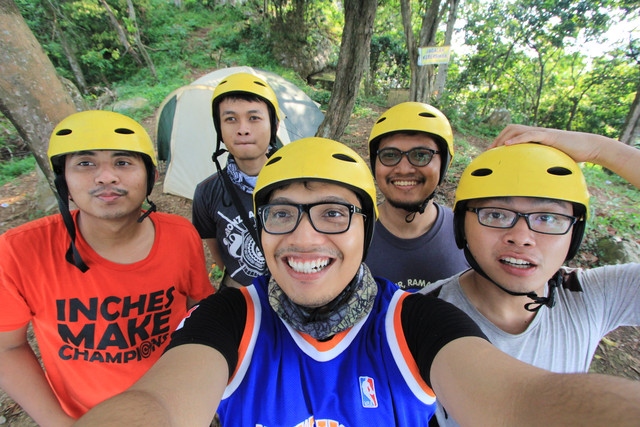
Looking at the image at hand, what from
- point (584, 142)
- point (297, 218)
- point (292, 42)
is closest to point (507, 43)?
point (292, 42)

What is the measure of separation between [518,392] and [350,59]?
4.20 m

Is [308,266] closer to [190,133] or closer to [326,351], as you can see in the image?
[326,351]

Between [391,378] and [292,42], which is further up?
[292,42]

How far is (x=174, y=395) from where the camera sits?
98 centimetres

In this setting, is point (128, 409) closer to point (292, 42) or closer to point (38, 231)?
point (38, 231)

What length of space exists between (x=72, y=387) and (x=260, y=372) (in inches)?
57.3

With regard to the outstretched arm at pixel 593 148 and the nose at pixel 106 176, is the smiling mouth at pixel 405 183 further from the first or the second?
the nose at pixel 106 176

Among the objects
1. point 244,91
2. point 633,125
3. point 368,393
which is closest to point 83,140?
point 244,91

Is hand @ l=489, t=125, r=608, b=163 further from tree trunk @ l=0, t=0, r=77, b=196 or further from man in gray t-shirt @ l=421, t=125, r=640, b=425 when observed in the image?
tree trunk @ l=0, t=0, r=77, b=196

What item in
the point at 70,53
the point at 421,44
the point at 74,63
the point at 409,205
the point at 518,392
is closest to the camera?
the point at 518,392

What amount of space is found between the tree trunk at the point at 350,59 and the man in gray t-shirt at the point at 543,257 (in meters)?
2.97

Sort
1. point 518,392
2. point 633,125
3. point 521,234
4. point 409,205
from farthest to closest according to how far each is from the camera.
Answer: point 633,125 → point 409,205 → point 521,234 → point 518,392

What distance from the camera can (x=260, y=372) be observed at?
122 cm

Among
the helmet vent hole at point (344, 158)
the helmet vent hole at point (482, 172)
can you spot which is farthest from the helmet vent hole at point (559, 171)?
the helmet vent hole at point (344, 158)
